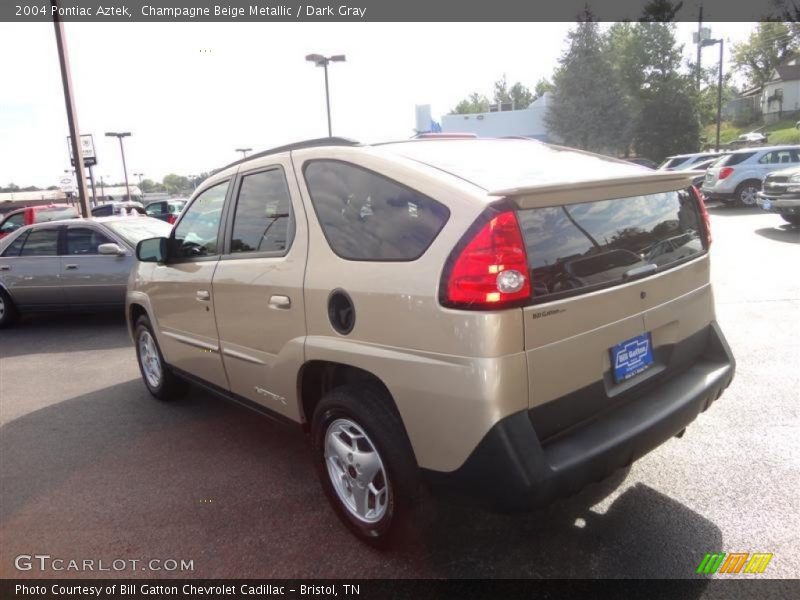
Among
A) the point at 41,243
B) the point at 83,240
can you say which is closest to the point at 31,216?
the point at 41,243

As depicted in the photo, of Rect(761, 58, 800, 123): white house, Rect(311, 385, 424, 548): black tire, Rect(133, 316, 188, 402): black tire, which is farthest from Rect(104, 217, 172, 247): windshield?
Rect(761, 58, 800, 123): white house

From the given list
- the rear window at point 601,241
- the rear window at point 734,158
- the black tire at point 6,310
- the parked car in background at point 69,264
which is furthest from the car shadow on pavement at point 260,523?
the rear window at point 734,158

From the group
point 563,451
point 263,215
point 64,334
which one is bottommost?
point 64,334

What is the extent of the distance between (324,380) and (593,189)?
1.57 metres

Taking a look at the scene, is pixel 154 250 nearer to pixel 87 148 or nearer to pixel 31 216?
pixel 87 148

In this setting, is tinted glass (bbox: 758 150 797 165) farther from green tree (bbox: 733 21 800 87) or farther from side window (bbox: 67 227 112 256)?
green tree (bbox: 733 21 800 87)

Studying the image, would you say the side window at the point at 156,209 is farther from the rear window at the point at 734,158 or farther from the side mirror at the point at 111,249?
the rear window at the point at 734,158

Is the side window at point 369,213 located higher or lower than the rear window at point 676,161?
higher

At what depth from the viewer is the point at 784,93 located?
62938 millimetres

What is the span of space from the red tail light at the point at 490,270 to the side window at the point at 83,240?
295 inches

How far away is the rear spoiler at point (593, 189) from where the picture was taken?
7.18 feet

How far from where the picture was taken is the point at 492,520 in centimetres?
292

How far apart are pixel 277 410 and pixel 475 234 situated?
170 centimetres

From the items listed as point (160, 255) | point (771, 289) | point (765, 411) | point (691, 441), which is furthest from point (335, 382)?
point (771, 289)
